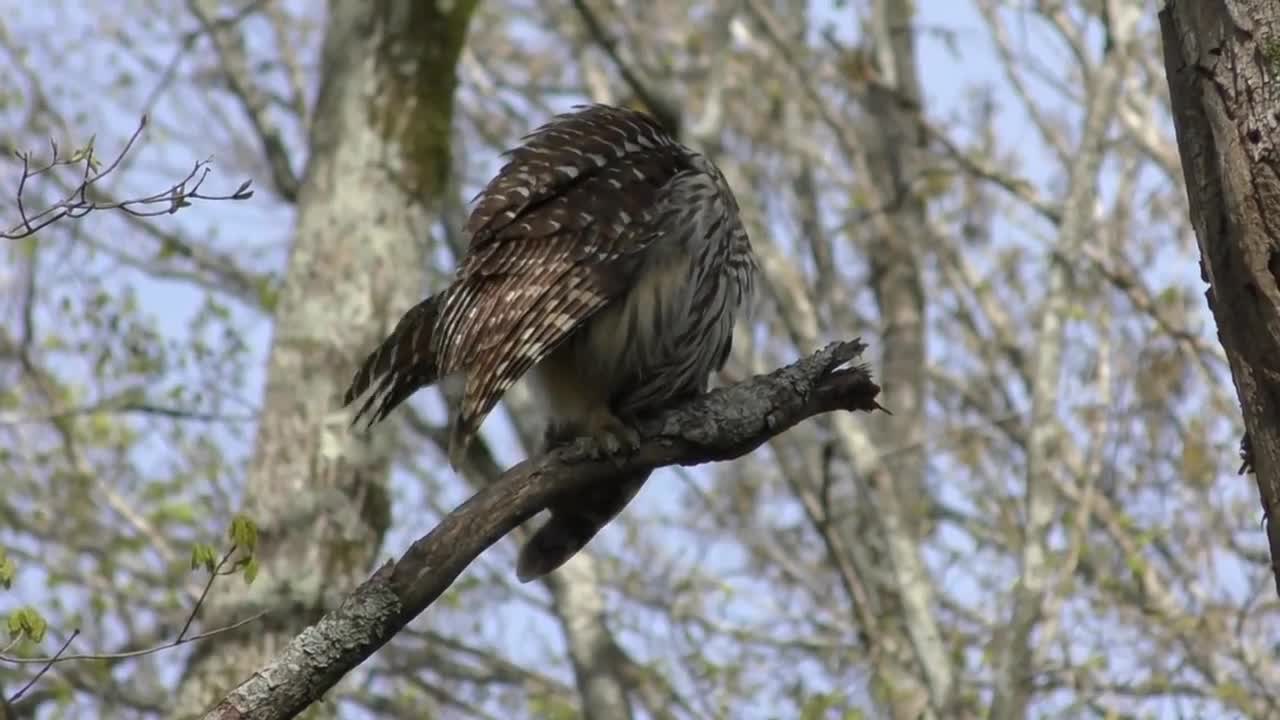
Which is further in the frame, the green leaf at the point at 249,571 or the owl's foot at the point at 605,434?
the owl's foot at the point at 605,434

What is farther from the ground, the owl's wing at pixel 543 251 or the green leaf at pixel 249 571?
the owl's wing at pixel 543 251

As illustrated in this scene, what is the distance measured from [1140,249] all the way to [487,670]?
5170mm

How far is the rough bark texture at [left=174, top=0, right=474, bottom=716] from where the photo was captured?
6.23 meters

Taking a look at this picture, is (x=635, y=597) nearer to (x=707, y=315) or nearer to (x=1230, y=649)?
(x=1230, y=649)

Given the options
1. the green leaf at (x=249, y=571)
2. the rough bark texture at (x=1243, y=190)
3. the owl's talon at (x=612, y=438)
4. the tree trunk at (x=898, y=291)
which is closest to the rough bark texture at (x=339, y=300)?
the green leaf at (x=249, y=571)

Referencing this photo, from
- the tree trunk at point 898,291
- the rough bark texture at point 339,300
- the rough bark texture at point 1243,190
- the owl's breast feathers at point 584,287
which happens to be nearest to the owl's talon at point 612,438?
the owl's breast feathers at point 584,287

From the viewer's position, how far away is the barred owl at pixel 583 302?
4.31 meters

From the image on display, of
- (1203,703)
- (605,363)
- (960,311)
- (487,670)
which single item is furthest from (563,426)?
(960,311)

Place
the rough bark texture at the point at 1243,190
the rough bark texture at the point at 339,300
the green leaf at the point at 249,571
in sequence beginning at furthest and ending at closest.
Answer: the rough bark texture at the point at 339,300 < the green leaf at the point at 249,571 < the rough bark texture at the point at 1243,190

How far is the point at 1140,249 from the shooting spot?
11195 millimetres

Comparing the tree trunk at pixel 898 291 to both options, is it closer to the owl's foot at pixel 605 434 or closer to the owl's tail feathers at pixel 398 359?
the owl's foot at pixel 605 434

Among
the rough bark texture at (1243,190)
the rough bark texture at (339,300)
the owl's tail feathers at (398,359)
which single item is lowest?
the rough bark texture at (1243,190)

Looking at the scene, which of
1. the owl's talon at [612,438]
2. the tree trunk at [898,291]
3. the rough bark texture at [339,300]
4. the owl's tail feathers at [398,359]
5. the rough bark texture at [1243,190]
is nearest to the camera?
the rough bark texture at [1243,190]

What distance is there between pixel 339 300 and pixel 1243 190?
14.3 ft
